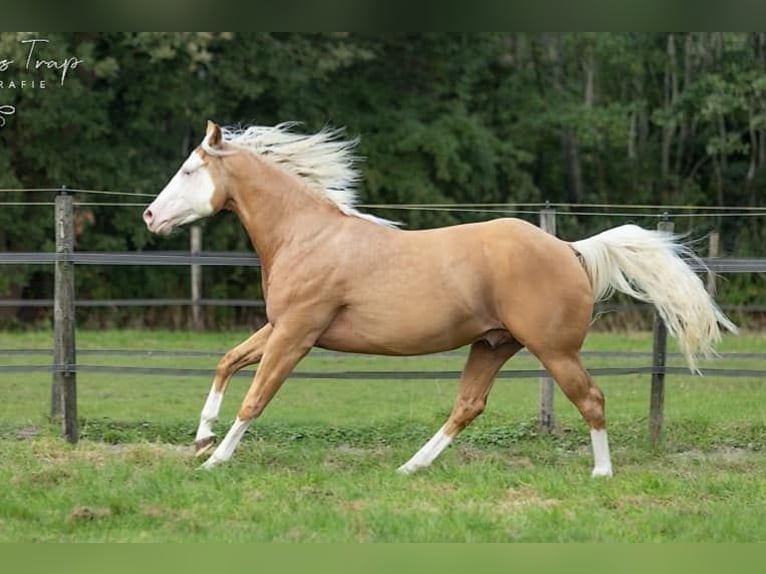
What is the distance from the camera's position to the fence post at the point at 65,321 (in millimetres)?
7664

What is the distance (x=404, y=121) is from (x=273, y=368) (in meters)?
16.5

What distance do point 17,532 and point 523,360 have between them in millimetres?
8988

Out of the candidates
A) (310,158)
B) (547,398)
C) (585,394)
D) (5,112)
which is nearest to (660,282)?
(585,394)

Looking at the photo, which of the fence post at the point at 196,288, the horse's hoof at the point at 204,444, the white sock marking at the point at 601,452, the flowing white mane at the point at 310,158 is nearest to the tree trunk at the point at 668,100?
the fence post at the point at 196,288

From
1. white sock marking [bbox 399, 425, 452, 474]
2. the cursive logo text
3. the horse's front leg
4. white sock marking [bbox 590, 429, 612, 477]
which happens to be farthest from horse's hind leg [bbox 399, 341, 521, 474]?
the cursive logo text

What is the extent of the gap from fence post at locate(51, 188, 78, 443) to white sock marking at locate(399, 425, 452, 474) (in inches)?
99.0

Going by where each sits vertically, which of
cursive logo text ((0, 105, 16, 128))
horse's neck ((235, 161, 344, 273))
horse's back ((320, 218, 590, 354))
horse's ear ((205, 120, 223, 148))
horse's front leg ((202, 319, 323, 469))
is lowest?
horse's front leg ((202, 319, 323, 469))

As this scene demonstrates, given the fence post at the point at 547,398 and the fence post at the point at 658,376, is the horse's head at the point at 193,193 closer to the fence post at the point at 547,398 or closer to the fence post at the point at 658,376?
the fence post at the point at 547,398

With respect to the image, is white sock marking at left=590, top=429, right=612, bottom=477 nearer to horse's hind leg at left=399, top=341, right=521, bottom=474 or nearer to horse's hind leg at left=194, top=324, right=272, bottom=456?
A: horse's hind leg at left=399, top=341, right=521, bottom=474

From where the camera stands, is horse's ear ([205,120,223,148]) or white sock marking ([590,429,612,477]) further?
horse's ear ([205,120,223,148])

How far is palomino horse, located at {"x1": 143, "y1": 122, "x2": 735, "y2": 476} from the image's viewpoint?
21.4 ft

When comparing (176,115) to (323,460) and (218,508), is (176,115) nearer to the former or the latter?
(323,460)

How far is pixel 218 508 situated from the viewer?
5.46 metres

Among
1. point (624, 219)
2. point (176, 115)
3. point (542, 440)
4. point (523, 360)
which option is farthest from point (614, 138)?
point (542, 440)
